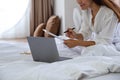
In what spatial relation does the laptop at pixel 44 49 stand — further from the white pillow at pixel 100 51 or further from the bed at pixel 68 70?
the white pillow at pixel 100 51

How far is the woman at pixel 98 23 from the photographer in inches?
70.6

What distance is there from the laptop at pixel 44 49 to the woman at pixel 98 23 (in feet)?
0.82

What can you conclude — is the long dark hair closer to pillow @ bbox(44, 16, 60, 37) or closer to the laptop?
the laptop

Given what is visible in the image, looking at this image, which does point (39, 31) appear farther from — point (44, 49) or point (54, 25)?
point (44, 49)

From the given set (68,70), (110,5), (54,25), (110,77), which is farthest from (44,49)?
(54,25)

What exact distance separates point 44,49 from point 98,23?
0.57m

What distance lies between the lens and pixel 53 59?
5.16ft

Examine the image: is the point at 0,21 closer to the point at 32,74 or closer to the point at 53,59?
the point at 53,59

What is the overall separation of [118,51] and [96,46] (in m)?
0.16

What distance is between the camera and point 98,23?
1.92 m

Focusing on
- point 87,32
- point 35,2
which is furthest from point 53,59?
point 35,2

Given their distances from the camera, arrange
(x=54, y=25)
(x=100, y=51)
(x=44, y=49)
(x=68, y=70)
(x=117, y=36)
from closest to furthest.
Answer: (x=68, y=70) < (x=44, y=49) < (x=100, y=51) < (x=117, y=36) < (x=54, y=25)

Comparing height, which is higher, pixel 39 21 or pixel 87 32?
pixel 87 32

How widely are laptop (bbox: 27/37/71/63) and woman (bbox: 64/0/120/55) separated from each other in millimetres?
251
